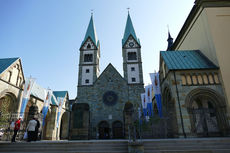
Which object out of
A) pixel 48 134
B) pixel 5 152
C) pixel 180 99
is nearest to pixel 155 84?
pixel 180 99

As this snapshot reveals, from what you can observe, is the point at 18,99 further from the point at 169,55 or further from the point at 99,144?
the point at 169,55

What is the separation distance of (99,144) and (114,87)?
19.2 m

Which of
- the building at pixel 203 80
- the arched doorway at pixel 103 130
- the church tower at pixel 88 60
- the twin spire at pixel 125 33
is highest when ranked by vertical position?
the twin spire at pixel 125 33

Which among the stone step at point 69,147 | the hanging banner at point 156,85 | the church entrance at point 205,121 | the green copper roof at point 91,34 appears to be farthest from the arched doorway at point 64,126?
the church entrance at point 205,121

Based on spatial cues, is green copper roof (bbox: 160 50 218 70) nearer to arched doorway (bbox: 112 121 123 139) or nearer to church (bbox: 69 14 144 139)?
church (bbox: 69 14 144 139)

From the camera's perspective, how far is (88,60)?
32500 mm

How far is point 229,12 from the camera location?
16047mm

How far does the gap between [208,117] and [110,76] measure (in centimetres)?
1770

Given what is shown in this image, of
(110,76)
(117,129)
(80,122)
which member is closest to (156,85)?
(80,122)

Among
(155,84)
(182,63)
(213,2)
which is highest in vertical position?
(213,2)

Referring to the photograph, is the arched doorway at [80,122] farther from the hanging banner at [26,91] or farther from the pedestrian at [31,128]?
the hanging banner at [26,91]

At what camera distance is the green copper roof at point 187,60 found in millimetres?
14266

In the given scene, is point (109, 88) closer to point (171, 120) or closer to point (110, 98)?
point (110, 98)

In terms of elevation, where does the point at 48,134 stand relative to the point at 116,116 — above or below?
below
